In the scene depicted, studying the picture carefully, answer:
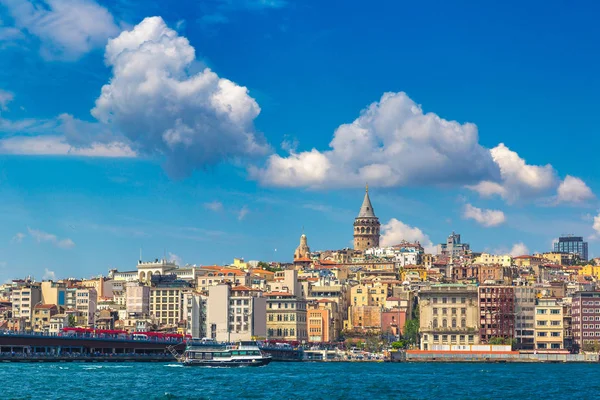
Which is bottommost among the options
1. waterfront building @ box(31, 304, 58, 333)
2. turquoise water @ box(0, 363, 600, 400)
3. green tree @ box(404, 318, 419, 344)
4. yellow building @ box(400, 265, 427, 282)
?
turquoise water @ box(0, 363, 600, 400)

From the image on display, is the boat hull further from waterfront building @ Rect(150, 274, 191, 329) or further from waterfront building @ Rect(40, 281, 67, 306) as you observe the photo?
waterfront building @ Rect(40, 281, 67, 306)

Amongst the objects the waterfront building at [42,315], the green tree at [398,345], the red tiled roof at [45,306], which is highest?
the red tiled roof at [45,306]

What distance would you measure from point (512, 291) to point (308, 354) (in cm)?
2610

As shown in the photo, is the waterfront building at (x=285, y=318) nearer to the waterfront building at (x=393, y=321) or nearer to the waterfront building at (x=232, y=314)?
the waterfront building at (x=232, y=314)

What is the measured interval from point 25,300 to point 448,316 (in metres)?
66.5

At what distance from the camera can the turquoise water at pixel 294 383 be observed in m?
73.8

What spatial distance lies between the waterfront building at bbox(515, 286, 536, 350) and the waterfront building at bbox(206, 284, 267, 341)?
31218 millimetres

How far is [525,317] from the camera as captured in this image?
142m

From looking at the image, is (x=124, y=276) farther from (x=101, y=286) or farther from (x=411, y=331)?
(x=411, y=331)

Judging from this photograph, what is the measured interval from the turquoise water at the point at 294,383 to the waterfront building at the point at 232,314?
2963 centimetres

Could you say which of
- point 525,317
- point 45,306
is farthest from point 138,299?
point 525,317

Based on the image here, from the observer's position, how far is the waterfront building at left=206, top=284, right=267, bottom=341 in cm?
14412

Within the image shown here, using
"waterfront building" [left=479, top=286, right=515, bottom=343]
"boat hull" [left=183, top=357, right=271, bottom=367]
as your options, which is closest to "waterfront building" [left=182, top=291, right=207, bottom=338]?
"boat hull" [left=183, top=357, right=271, bottom=367]

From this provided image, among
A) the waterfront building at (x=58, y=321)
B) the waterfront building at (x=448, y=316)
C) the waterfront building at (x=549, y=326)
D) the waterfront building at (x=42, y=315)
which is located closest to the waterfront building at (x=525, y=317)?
the waterfront building at (x=549, y=326)
